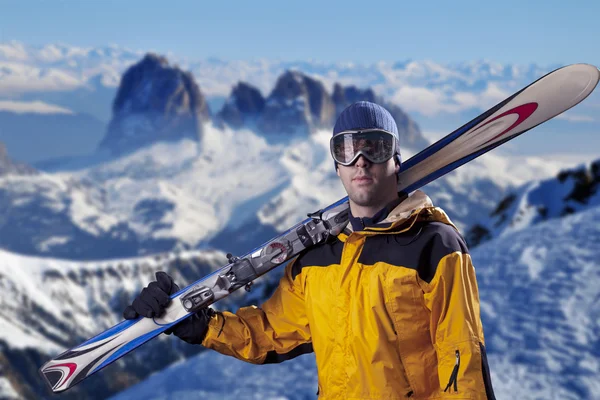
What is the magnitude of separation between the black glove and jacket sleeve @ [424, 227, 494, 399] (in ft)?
8.58

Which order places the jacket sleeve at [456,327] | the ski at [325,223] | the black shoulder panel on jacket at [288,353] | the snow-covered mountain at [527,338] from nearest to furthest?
the jacket sleeve at [456,327]
the ski at [325,223]
the black shoulder panel on jacket at [288,353]
the snow-covered mountain at [527,338]

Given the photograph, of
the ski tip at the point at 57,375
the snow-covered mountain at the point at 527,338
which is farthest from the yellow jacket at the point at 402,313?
the snow-covered mountain at the point at 527,338

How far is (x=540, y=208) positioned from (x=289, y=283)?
4222 cm

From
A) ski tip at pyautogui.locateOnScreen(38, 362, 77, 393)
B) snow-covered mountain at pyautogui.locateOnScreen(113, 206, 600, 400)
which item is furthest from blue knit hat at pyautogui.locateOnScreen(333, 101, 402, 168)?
snow-covered mountain at pyautogui.locateOnScreen(113, 206, 600, 400)

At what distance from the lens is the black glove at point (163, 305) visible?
639cm

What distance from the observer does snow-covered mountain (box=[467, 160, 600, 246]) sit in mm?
40066

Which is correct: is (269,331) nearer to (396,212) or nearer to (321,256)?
(321,256)

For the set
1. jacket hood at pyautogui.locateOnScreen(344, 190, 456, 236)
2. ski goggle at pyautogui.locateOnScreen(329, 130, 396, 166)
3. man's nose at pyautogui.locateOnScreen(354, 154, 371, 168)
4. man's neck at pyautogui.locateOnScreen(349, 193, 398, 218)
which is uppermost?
ski goggle at pyautogui.locateOnScreen(329, 130, 396, 166)

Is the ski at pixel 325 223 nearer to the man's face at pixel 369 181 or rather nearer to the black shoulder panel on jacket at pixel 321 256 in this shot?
the black shoulder panel on jacket at pixel 321 256

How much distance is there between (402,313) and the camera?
5047 millimetres

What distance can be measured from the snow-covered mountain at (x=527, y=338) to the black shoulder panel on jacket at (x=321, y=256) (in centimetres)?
857

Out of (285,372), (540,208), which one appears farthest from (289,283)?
(540,208)

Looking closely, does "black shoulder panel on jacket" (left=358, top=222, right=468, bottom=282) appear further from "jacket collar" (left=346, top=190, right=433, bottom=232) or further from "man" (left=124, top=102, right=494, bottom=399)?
"jacket collar" (left=346, top=190, right=433, bottom=232)

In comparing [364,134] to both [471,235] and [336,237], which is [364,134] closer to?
[336,237]
